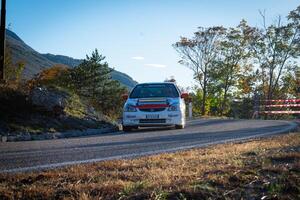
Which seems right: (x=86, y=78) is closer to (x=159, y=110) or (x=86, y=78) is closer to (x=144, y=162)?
(x=159, y=110)

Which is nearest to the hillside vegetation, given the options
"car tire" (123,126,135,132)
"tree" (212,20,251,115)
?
"car tire" (123,126,135,132)

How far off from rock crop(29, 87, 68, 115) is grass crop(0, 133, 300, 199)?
27.0ft

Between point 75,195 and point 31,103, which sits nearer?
point 75,195

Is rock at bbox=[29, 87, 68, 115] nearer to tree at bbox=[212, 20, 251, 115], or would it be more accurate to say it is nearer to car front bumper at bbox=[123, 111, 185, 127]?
car front bumper at bbox=[123, 111, 185, 127]

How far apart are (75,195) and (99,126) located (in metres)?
10.4

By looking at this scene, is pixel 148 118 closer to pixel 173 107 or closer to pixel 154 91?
pixel 173 107

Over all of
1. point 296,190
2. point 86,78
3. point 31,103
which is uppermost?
point 86,78

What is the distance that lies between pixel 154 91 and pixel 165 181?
1086 centimetres

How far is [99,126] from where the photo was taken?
13.9 meters

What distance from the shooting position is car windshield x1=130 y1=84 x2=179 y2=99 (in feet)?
48.0

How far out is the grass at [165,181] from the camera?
3.53 metres

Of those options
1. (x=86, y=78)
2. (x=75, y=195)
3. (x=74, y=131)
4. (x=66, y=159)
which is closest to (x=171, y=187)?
(x=75, y=195)

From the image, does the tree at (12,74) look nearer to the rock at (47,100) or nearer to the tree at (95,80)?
the rock at (47,100)

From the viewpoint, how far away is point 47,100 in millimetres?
13141
